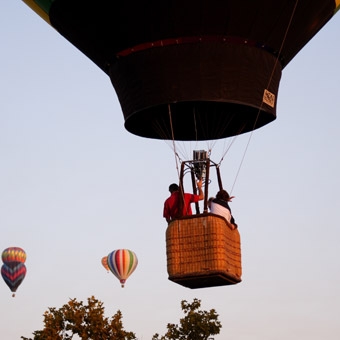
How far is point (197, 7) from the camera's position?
1468 centimetres

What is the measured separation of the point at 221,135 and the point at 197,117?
685 mm

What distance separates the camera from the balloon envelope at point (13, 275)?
4378cm

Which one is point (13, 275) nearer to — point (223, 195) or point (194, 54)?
point (194, 54)

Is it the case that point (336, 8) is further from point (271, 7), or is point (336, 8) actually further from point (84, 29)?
point (84, 29)

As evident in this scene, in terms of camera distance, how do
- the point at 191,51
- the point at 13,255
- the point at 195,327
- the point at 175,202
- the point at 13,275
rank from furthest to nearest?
the point at 13,255, the point at 13,275, the point at 195,327, the point at 191,51, the point at 175,202

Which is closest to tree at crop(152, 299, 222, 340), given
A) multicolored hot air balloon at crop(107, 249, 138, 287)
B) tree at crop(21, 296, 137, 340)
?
tree at crop(21, 296, 137, 340)

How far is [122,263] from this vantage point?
137 ft

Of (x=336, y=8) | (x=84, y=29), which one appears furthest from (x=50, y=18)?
(x=336, y=8)

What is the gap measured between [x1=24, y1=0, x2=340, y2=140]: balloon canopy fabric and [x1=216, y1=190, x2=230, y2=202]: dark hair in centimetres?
126

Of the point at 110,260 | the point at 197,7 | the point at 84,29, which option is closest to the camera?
the point at 197,7

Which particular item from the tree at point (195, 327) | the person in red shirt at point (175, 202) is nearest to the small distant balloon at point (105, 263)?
the tree at point (195, 327)

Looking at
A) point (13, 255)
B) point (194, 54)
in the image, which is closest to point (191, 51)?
point (194, 54)

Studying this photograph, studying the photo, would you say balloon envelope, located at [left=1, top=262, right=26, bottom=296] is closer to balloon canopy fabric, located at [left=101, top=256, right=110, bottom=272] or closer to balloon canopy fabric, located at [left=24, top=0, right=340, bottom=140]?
balloon canopy fabric, located at [left=101, top=256, right=110, bottom=272]

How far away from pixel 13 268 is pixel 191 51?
30.3 m
